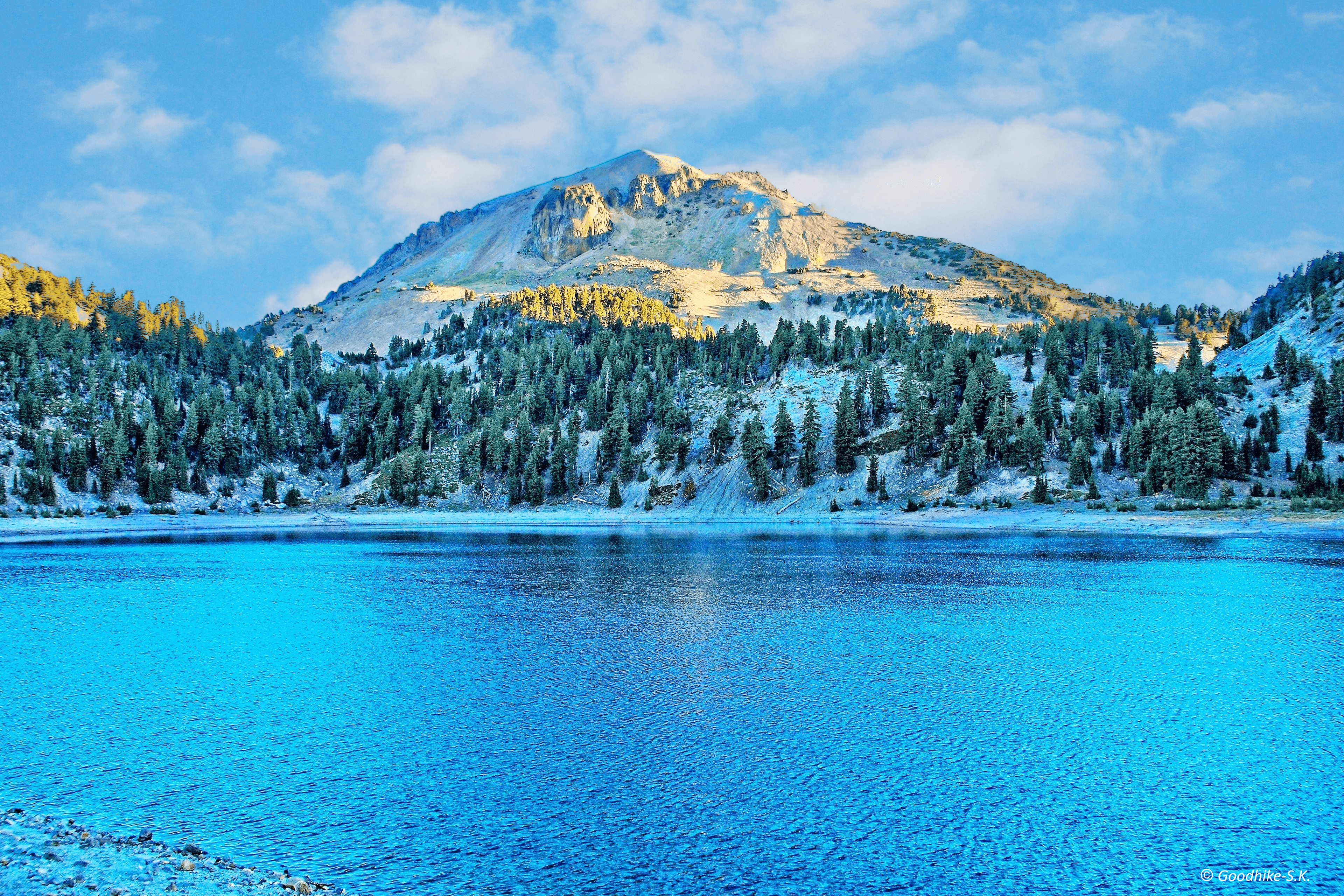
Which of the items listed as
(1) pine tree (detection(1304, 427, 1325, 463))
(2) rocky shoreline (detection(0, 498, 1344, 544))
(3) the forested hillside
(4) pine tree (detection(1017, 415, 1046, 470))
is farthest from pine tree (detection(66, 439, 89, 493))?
(1) pine tree (detection(1304, 427, 1325, 463))

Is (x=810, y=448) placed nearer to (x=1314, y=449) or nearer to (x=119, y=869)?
(x=1314, y=449)

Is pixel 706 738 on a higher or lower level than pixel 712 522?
higher

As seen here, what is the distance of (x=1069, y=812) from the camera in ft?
36.3

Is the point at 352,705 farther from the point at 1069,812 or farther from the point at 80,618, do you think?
the point at 80,618

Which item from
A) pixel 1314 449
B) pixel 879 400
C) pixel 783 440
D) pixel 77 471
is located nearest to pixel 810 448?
pixel 783 440

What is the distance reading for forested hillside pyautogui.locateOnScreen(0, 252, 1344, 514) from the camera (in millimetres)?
109250

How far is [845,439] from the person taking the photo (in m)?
124

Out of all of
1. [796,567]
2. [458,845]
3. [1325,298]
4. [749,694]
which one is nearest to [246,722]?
[458,845]

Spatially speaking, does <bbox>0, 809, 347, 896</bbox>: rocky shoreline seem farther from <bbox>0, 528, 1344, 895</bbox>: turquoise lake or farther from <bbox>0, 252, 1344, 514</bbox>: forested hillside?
<bbox>0, 252, 1344, 514</bbox>: forested hillside

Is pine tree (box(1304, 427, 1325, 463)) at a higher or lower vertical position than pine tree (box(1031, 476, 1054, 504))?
higher

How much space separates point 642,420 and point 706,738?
13711cm

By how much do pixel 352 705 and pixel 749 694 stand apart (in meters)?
8.98

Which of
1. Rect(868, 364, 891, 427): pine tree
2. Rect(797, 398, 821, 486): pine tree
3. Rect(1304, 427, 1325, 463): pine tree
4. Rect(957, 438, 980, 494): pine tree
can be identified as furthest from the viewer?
Rect(868, 364, 891, 427): pine tree

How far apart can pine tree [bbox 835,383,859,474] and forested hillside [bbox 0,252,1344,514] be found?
42 cm
